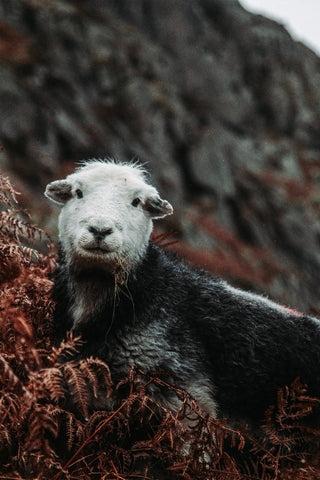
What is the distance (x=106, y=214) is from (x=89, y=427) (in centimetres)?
158

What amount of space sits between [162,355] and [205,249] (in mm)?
37038

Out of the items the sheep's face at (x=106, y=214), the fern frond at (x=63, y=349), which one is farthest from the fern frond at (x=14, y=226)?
the fern frond at (x=63, y=349)

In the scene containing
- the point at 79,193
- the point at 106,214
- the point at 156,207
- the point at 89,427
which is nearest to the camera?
the point at 89,427

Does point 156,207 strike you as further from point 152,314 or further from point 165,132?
point 165,132

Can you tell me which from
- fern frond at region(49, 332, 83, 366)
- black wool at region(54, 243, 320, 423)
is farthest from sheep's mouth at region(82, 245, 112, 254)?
fern frond at region(49, 332, 83, 366)

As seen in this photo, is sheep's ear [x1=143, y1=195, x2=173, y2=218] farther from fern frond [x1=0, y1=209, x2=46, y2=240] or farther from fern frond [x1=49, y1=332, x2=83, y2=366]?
fern frond [x1=49, y1=332, x2=83, y2=366]

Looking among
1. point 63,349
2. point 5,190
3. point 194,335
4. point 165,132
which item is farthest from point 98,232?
point 165,132

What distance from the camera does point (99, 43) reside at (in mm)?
54250

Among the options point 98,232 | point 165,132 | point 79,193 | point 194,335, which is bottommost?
point 165,132

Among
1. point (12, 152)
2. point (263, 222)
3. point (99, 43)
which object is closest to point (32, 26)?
point (99, 43)

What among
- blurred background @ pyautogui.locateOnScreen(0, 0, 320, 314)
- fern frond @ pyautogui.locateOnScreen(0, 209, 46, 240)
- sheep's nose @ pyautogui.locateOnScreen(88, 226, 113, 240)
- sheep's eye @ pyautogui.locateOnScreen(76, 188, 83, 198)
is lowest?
blurred background @ pyautogui.locateOnScreen(0, 0, 320, 314)

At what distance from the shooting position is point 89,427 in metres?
4.01

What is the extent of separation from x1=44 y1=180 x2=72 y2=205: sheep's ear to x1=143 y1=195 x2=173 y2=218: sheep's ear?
0.66 m

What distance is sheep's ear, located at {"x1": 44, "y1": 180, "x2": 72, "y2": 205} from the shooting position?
17.6 feet
